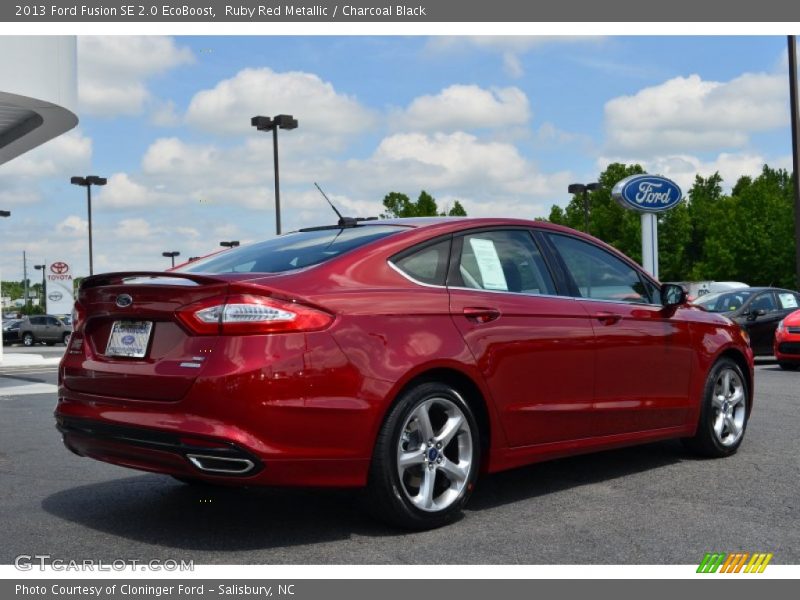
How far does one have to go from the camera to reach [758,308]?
17.2 m

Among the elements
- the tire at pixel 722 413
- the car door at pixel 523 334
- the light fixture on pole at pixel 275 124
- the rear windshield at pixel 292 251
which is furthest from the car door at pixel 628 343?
the light fixture on pole at pixel 275 124

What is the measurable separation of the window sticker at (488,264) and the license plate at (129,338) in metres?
1.77

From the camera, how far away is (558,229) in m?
5.86

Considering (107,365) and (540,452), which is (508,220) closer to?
(540,452)

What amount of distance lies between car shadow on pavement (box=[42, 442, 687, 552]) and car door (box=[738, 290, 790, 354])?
11.1 meters

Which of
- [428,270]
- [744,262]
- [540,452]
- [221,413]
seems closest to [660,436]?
[540,452]

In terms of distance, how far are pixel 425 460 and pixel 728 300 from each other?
1422 centimetres

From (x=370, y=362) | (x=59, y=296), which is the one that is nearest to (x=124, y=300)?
(x=370, y=362)

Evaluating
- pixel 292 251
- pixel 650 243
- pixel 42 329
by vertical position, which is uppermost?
pixel 650 243

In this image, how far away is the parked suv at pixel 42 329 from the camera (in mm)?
49375

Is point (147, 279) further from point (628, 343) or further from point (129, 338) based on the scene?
point (628, 343)

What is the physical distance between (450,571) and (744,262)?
217 ft

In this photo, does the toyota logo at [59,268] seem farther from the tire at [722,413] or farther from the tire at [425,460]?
the tire at [425,460]

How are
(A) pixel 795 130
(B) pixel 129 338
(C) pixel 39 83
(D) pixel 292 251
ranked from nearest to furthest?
(B) pixel 129 338 < (D) pixel 292 251 < (C) pixel 39 83 < (A) pixel 795 130
